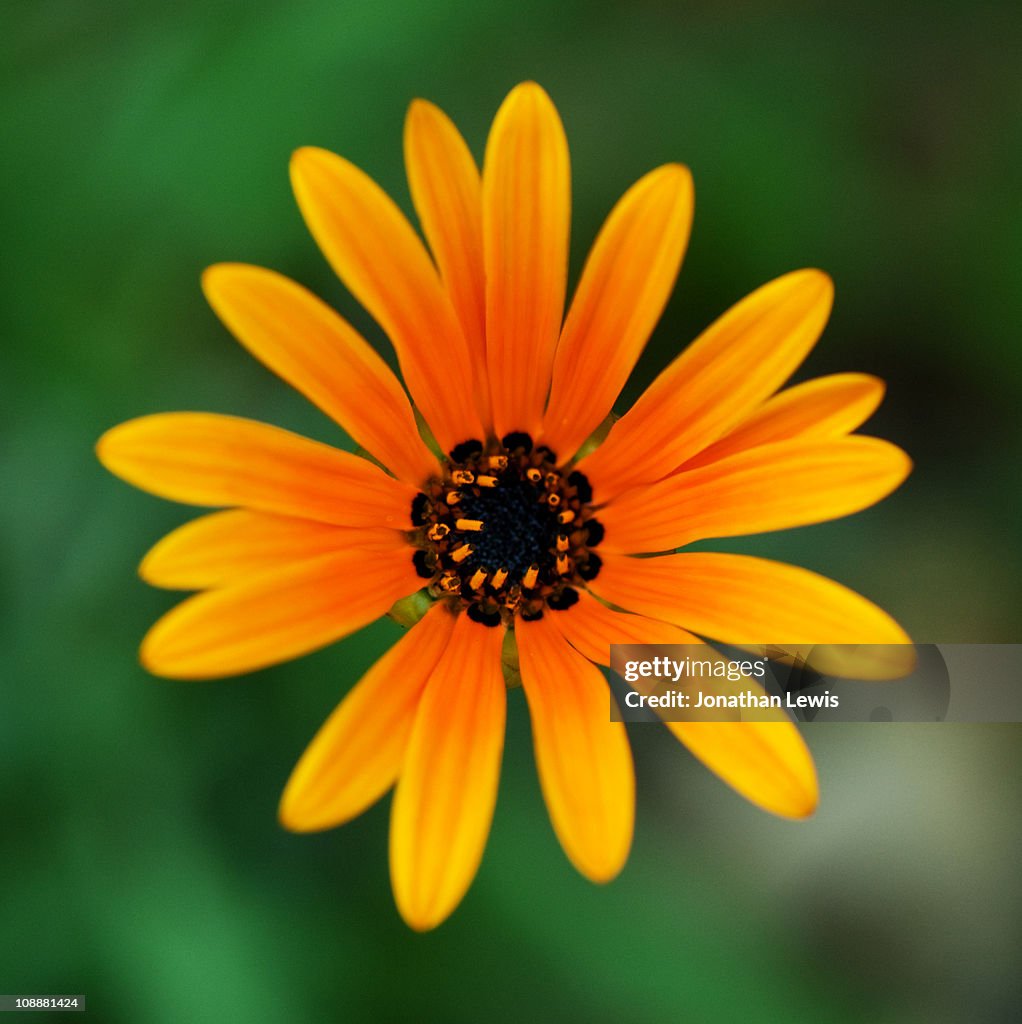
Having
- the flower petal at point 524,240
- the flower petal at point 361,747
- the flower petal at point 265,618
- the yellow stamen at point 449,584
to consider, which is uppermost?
the flower petal at point 524,240

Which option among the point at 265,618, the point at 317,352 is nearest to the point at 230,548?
the point at 265,618

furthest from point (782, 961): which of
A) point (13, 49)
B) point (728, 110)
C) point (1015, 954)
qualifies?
point (13, 49)

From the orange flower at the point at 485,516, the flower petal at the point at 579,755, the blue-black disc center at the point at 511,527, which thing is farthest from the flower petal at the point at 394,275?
the flower petal at the point at 579,755

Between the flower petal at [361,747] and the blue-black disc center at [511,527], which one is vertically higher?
the blue-black disc center at [511,527]

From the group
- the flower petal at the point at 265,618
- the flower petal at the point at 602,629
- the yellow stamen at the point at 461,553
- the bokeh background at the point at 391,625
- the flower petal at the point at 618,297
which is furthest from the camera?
the bokeh background at the point at 391,625

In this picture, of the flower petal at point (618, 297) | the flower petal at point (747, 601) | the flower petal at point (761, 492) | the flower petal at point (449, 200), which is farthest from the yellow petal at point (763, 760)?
the flower petal at point (449, 200)

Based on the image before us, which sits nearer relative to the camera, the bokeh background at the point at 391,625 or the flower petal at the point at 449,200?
the flower petal at the point at 449,200

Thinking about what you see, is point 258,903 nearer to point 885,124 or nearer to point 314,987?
point 314,987

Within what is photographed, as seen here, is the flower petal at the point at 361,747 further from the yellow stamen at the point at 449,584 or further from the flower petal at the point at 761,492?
the flower petal at the point at 761,492

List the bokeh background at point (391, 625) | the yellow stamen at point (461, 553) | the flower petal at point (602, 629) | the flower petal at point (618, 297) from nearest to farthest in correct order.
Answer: the flower petal at point (618, 297)
the flower petal at point (602, 629)
the yellow stamen at point (461, 553)
the bokeh background at point (391, 625)
